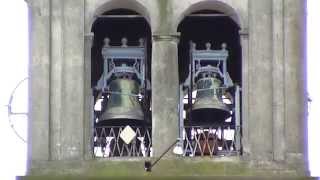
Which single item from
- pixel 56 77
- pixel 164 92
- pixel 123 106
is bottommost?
pixel 123 106

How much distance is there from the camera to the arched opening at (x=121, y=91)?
205ft

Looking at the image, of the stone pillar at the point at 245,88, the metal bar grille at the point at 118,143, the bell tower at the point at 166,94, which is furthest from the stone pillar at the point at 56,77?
the stone pillar at the point at 245,88

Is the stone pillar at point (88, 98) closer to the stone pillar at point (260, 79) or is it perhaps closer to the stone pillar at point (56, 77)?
the stone pillar at point (56, 77)

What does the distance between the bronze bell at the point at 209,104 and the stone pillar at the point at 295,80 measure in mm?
1508

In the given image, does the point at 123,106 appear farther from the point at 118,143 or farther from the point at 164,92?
the point at 164,92

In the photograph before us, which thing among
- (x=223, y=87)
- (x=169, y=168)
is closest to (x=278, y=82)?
(x=223, y=87)

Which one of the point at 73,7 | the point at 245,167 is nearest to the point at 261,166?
the point at 245,167

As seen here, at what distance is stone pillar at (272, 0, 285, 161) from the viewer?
61.6 meters

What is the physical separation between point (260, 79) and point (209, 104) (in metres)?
1.21

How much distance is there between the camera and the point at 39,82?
62062mm

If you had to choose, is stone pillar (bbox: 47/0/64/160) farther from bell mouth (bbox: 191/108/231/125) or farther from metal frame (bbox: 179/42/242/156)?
bell mouth (bbox: 191/108/231/125)

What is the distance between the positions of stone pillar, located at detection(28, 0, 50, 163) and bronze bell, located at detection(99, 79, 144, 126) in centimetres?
132

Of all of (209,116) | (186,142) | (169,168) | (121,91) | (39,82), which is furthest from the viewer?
(209,116)

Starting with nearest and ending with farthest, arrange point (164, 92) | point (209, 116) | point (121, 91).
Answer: point (164, 92)
point (121, 91)
point (209, 116)
